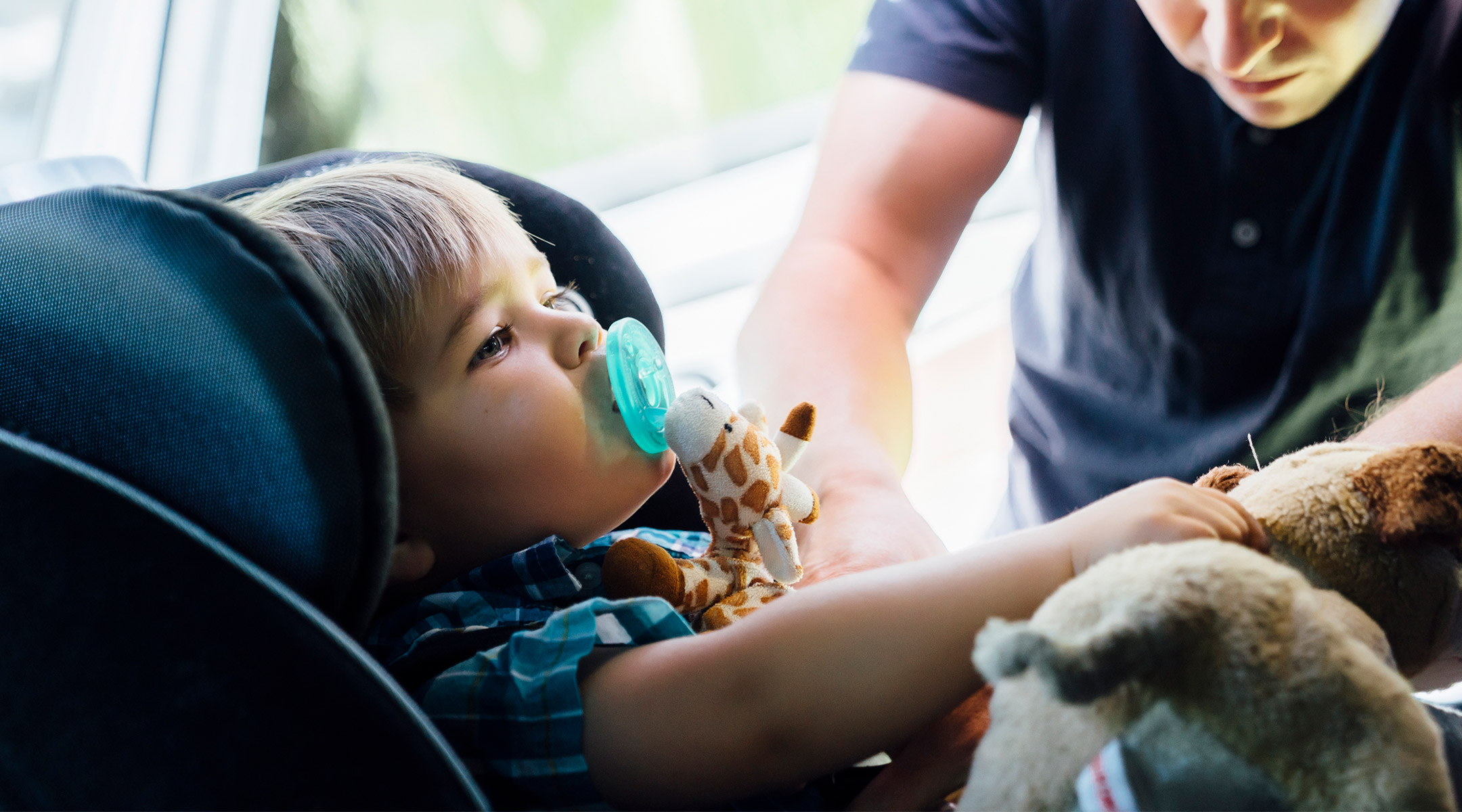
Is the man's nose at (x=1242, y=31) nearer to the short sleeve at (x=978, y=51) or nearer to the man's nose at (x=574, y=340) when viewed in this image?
the short sleeve at (x=978, y=51)

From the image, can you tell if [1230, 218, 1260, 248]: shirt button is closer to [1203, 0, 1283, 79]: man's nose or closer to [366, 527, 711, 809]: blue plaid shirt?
[1203, 0, 1283, 79]: man's nose

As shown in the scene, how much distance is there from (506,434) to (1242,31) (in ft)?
2.32

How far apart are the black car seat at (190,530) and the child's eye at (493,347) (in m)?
0.23

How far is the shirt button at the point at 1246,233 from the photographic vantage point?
104 centimetres

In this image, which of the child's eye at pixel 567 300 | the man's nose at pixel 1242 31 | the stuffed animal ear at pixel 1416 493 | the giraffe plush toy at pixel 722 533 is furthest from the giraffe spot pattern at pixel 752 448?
the man's nose at pixel 1242 31

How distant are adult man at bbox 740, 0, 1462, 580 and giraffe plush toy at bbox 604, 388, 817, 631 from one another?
0.09 meters

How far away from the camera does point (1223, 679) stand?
0.41 metres

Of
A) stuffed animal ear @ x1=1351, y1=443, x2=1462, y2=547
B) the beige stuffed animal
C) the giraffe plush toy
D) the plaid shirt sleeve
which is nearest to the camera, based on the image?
the beige stuffed animal

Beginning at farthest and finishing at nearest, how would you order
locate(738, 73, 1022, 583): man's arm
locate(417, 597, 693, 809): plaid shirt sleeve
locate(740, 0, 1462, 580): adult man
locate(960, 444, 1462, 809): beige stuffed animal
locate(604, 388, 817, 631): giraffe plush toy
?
locate(738, 73, 1022, 583): man's arm → locate(740, 0, 1462, 580): adult man → locate(604, 388, 817, 631): giraffe plush toy → locate(417, 597, 693, 809): plaid shirt sleeve → locate(960, 444, 1462, 809): beige stuffed animal

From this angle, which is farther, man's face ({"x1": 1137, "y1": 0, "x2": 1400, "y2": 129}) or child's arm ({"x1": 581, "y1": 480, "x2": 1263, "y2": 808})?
man's face ({"x1": 1137, "y1": 0, "x2": 1400, "y2": 129})

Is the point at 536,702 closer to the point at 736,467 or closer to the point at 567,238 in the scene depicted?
the point at 736,467

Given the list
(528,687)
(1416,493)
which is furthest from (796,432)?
(1416,493)

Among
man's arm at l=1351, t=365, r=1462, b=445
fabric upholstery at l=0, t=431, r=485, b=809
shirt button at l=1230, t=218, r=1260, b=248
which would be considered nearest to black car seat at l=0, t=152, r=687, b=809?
fabric upholstery at l=0, t=431, r=485, b=809

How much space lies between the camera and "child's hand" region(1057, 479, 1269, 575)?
0.51 m
